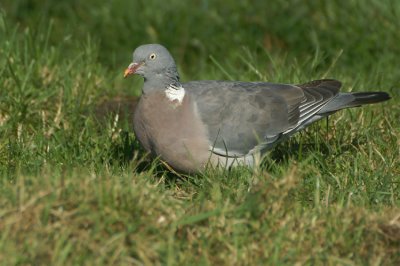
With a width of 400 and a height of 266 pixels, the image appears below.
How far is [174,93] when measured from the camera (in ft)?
17.0

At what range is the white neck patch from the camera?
5168mm

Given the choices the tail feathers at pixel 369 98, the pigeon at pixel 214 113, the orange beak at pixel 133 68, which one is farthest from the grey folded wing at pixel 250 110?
the orange beak at pixel 133 68

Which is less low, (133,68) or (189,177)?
(133,68)

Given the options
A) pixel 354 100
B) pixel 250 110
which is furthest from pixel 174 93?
pixel 354 100

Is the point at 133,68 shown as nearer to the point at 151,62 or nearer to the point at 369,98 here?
the point at 151,62

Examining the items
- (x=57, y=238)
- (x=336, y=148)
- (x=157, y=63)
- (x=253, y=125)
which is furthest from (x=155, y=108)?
(x=57, y=238)

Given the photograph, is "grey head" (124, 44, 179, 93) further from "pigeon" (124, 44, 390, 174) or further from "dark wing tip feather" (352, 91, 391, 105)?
"dark wing tip feather" (352, 91, 391, 105)

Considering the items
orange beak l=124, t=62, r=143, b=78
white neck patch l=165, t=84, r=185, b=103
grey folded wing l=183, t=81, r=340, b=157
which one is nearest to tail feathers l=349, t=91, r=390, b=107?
grey folded wing l=183, t=81, r=340, b=157

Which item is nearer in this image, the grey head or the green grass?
the green grass

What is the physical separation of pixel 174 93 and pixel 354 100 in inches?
46.8

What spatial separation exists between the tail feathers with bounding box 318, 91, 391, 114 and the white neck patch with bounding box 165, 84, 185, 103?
3.07ft

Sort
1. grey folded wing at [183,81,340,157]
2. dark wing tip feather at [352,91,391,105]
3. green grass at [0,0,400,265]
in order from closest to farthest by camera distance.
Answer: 1. green grass at [0,0,400,265]
2. grey folded wing at [183,81,340,157]
3. dark wing tip feather at [352,91,391,105]

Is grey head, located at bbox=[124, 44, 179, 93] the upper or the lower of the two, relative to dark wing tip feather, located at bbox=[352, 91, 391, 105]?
upper

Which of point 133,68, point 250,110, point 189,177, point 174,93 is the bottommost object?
point 189,177
